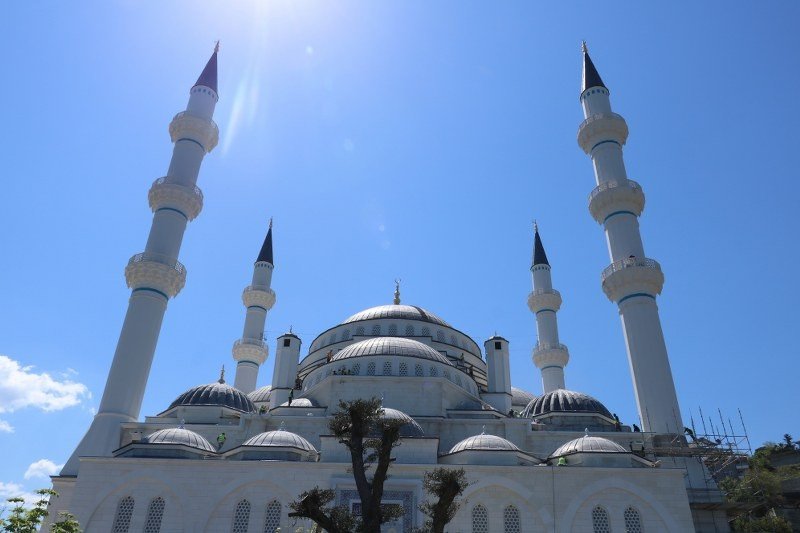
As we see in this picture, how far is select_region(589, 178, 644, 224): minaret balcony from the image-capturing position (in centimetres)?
2364

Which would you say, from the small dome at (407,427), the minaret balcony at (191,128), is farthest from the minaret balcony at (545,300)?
the minaret balcony at (191,128)

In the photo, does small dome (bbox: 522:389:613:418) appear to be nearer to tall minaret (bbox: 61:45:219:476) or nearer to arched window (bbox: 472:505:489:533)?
arched window (bbox: 472:505:489:533)

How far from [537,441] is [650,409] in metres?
4.09

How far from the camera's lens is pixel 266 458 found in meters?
15.8

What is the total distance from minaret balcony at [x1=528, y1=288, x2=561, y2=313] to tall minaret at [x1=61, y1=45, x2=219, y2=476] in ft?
55.3

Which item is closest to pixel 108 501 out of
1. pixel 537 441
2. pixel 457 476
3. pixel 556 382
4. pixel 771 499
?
pixel 457 476

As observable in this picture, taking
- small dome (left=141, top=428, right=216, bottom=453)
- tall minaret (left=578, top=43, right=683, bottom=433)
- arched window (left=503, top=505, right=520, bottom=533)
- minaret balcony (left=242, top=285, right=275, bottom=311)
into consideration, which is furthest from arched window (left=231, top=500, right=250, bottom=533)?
minaret balcony (left=242, top=285, right=275, bottom=311)

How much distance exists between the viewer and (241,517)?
15.1 metres

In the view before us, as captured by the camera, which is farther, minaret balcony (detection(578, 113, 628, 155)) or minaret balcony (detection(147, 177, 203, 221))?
minaret balcony (detection(578, 113, 628, 155))

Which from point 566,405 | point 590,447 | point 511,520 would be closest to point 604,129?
point 566,405

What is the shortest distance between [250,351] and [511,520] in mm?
17994

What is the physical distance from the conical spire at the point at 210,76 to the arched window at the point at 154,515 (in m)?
18.8

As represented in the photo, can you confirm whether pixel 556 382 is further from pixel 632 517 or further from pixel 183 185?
pixel 183 185

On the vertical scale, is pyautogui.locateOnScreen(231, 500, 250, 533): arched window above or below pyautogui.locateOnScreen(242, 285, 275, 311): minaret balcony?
below
